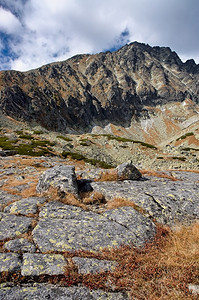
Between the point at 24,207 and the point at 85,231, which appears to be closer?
the point at 85,231

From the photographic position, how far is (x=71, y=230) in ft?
21.3

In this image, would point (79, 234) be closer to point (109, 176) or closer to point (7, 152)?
point (109, 176)

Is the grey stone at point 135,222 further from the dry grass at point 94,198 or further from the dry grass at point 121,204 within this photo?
the dry grass at point 94,198

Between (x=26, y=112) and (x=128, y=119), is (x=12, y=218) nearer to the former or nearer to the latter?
(x=26, y=112)

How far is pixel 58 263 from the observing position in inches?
189

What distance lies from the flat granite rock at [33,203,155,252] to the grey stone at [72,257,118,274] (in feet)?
1.90

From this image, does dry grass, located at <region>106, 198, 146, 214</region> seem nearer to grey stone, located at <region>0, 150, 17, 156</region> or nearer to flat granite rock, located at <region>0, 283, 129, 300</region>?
flat granite rock, located at <region>0, 283, 129, 300</region>

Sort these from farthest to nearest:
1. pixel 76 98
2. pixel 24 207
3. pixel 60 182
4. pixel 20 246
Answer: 1. pixel 76 98
2. pixel 60 182
3. pixel 24 207
4. pixel 20 246

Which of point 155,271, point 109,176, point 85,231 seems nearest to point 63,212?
point 85,231

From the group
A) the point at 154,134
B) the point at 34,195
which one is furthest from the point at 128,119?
the point at 34,195

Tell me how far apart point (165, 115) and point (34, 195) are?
181 m

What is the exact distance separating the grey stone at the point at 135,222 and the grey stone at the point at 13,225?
3.78 meters

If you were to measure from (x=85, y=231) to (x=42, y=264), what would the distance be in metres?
2.19

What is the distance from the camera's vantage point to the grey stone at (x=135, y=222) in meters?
6.53
